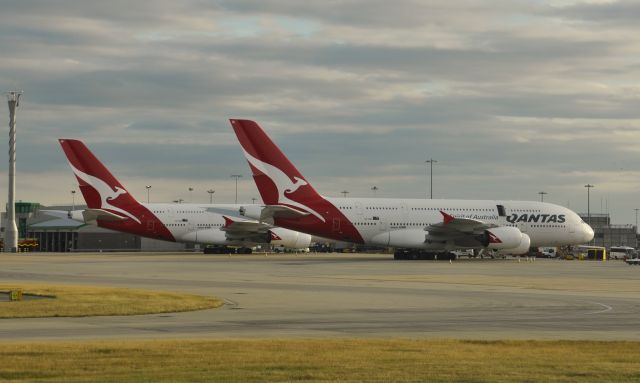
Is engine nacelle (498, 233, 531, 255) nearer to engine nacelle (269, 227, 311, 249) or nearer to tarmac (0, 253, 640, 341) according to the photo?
tarmac (0, 253, 640, 341)

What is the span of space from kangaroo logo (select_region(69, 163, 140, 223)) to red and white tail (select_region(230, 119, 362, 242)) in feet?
55.9

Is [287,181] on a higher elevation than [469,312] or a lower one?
higher

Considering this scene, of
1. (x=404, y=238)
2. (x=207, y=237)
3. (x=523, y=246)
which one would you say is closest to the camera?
(x=404, y=238)

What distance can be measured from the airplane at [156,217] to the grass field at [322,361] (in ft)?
217

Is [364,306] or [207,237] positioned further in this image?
[207,237]

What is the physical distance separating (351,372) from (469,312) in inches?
574

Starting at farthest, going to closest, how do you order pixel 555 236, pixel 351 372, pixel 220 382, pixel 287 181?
pixel 555 236 < pixel 287 181 < pixel 351 372 < pixel 220 382

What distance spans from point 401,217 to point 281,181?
35.2 feet

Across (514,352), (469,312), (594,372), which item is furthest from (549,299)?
(594,372)

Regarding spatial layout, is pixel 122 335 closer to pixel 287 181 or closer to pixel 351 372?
pixel 351 372

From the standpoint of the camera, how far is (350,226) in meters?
77.9

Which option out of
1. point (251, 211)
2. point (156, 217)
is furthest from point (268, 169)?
point (251, 211)

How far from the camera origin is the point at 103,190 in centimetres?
8731

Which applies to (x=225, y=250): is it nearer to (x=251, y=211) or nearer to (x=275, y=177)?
(x=251, y=211)
